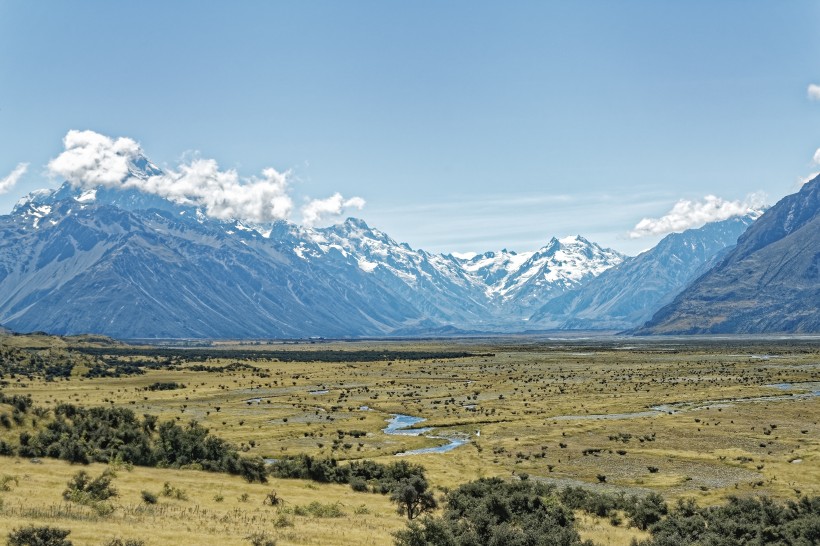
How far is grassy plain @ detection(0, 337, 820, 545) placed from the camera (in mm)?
38619

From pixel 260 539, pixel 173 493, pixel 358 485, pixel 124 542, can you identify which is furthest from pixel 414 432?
pixel 124 542

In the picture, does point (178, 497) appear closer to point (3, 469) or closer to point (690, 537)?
point (3, 469)

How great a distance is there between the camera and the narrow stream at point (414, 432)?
78137 millimetres

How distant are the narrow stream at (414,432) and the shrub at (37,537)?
50717mm

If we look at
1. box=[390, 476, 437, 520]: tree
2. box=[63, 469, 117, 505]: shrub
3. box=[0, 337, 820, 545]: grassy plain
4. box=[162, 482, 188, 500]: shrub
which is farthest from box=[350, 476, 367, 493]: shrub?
box=[63, 469, 117, 505]: shrub

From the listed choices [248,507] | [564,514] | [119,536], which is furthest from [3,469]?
[564,514]

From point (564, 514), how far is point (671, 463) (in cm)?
2997

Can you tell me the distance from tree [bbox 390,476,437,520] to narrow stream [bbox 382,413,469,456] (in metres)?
28.5

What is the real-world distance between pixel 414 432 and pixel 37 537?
66900 mm

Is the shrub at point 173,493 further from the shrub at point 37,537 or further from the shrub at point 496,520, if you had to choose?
the shrub at point 37,537

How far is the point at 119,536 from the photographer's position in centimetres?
3062

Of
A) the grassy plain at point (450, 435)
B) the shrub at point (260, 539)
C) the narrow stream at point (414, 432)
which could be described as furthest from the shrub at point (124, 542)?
the narrow stream at point (414, 432)

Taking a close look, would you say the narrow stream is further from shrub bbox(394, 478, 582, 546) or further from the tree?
the tree

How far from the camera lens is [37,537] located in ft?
88.2
